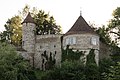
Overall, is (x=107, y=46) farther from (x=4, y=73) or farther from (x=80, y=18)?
(x=4, y=73)

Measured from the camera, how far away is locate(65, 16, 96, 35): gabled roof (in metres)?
51.3

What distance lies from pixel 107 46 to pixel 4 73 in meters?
21.4

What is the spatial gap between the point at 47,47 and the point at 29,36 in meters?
3.92

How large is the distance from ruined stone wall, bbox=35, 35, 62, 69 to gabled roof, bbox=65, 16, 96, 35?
3262mm

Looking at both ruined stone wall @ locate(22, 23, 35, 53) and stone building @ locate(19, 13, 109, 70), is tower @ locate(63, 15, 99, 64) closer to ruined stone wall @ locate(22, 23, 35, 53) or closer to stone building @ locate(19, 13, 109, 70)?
stone building @ locate(19, 13, 109, 70)

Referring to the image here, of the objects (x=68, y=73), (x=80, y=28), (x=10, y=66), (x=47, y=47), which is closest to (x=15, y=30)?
(x=47, y=47)

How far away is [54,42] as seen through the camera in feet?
181

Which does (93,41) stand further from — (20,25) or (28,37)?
(20,25)

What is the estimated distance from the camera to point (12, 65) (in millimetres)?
41656

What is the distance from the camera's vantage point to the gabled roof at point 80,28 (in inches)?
2020

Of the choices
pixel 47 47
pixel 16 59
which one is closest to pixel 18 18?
pixel 47 47

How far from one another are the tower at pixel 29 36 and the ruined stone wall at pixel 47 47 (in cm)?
81

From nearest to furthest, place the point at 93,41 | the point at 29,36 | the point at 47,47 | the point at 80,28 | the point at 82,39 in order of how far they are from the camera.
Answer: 1. the point at 82,39
2. the point at 93,41
3. the point at 80,28
4. the point at 47,47
5. the point at 29,36

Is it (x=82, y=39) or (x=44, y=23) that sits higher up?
(x=44, y=23)
